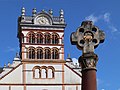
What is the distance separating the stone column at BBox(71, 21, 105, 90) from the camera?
1072 cm

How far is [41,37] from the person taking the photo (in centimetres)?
4819

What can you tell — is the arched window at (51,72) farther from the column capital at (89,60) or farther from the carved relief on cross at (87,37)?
the column capital at (89,60)

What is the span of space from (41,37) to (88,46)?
1469 inches

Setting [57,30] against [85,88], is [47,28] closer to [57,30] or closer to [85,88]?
[57,30]

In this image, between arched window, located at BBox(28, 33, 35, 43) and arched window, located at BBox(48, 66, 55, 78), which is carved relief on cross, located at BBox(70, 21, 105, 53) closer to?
arched window, located at BBox(48, 66, 55, 78)

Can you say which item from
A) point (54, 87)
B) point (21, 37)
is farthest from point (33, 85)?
point (21, 37)

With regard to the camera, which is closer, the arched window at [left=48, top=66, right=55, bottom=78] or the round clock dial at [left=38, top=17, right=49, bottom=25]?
the arched window at [left=48, top=66, right=55, bottom=78]

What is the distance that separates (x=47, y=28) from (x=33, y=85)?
7090 mm

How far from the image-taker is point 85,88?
10.7m

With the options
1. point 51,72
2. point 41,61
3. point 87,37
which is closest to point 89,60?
point 87,37

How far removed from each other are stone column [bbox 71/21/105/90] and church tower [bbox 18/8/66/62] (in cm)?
3604

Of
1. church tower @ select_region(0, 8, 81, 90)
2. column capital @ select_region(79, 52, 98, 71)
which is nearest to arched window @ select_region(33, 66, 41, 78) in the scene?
church tower @ select_region(0, 8, 81, 90)

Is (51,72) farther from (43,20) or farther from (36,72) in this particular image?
(43,20)

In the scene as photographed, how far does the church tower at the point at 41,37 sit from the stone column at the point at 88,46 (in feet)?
118
